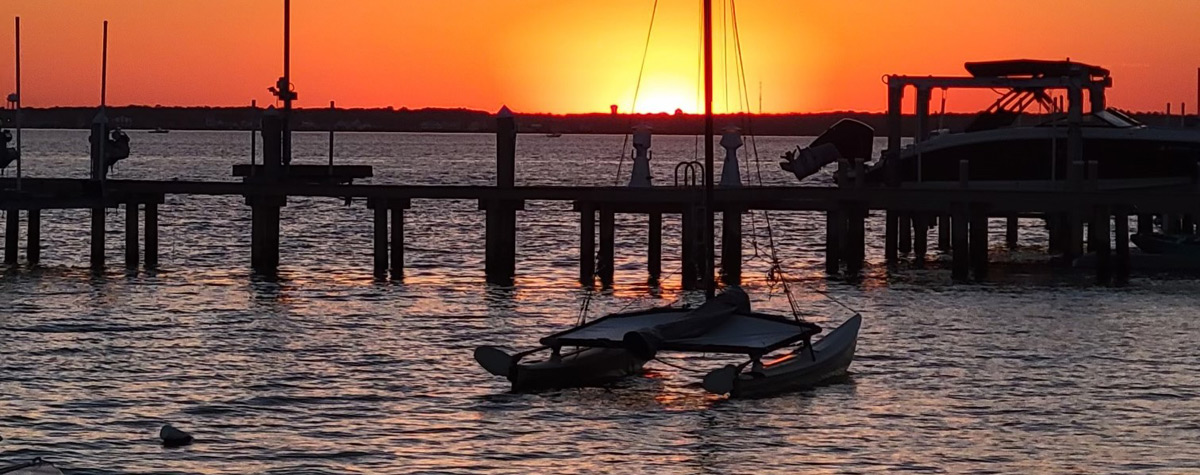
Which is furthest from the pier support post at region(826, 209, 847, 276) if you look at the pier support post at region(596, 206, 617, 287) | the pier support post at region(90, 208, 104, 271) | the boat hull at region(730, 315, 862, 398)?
the pier support post at region(90, 208, 104, 271)

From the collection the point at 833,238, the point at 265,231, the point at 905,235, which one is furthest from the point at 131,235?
the point at 905,235

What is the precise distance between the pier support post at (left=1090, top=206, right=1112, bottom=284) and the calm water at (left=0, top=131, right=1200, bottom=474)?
0.49m

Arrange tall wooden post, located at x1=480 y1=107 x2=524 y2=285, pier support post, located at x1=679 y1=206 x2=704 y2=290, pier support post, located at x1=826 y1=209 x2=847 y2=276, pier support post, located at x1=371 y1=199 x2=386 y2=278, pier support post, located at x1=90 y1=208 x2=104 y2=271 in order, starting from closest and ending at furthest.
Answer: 1. pier support post, located at x1=679 y1=206 x2=704 y2=290
2. tall wooden post, located at x1=480 y1=107 x2=524 y2=285
3. pier support post, located at x1=371 y1=199 x2=386 y2=278
4. pier support post, located at x1=826 y1=209 x2=847 y2=276
5. pier support post, located at x1=90 y1=208 x2=104 y2=271

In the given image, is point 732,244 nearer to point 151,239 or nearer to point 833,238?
point 833,238

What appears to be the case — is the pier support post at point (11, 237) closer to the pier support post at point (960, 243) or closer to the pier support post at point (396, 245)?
the pier support post at point (396, 245)

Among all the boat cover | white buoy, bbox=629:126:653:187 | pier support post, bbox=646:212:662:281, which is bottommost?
the boat cover

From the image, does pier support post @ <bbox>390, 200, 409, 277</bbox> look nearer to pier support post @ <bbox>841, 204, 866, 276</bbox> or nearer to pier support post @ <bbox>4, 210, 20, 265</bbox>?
pier support post @ <bbox>4, 210, 20, 265</bbox>

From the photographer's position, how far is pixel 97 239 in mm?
43969

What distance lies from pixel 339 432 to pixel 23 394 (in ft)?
17.6

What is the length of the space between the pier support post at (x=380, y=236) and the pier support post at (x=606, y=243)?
2.37 metres

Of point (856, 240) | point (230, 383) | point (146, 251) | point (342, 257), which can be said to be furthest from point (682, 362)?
point (342, 257)

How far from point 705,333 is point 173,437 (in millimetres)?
7119

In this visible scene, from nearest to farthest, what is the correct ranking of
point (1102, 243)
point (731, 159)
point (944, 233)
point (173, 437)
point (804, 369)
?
point (173, 437) < point (804, 369) < point (1102, 243) < point (731, 159) < point (944, 233)

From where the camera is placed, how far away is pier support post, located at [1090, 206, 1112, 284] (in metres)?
38.8
